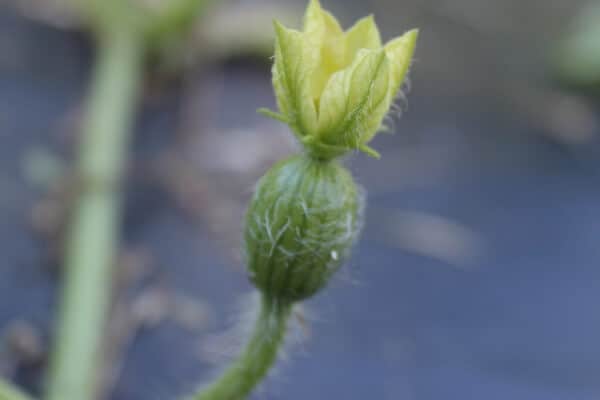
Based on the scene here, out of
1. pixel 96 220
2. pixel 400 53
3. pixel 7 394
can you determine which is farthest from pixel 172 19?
pixel 400 53

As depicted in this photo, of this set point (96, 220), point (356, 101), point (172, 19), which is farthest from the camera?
point (172, 19)

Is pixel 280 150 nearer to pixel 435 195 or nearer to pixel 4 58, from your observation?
pixel 435 195

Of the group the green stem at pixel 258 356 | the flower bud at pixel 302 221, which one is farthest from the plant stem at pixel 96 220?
the flower bud at pixel 302 221

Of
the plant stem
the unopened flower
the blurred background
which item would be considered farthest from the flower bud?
the plant stem

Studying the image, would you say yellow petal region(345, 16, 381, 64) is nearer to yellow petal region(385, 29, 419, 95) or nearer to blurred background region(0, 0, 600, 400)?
yellow petal region(385, 29, 419, 95)

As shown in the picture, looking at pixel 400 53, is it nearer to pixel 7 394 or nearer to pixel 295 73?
pixel 295 73

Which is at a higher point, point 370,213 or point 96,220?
point 370,213
